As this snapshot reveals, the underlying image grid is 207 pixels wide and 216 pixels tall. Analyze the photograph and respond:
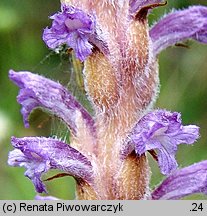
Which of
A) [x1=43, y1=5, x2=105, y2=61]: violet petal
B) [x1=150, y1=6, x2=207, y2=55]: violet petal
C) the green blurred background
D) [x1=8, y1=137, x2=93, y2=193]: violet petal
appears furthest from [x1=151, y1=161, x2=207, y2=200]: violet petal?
the green blurred background

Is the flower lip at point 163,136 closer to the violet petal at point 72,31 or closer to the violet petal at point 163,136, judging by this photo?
the violet petal at point 163,136

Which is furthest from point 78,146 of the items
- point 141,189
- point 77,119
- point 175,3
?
point 175,3

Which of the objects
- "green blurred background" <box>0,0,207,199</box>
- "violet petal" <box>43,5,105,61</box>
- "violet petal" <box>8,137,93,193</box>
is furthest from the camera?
"green blurred background" <box>0,0,207,199</box>

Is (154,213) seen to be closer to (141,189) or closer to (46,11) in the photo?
(141,189)

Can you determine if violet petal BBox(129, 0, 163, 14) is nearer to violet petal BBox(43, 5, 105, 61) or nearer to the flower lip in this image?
violet petal BBox(43, 5, 105, 61)

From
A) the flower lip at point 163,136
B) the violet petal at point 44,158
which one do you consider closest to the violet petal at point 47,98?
the violet petal at point 44,158

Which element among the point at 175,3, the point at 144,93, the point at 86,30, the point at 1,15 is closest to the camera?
the point at 86,30

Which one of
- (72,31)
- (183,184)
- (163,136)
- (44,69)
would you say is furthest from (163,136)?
(44,69)
